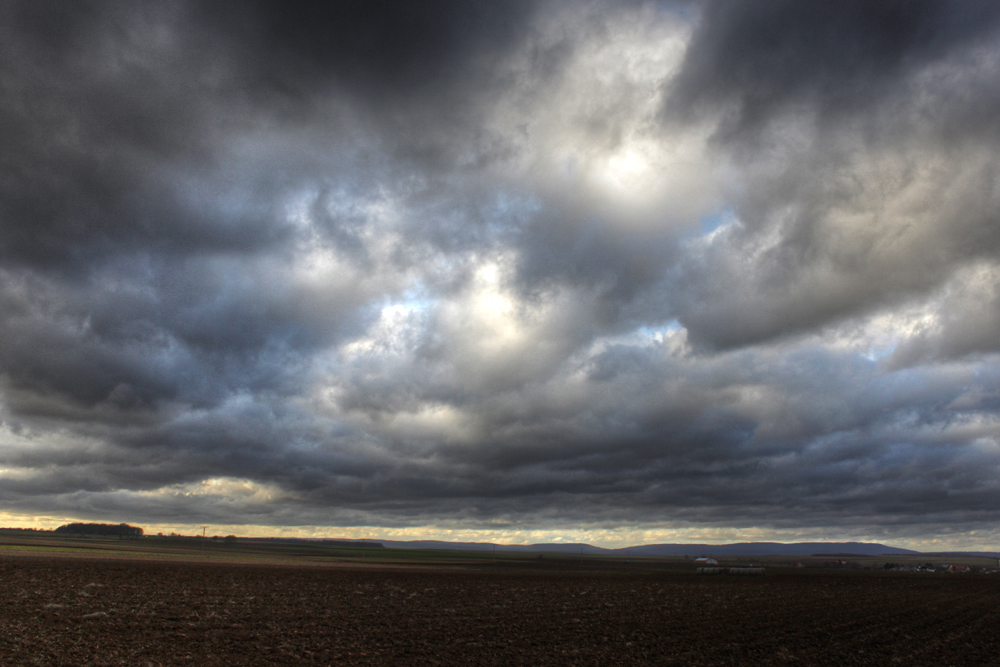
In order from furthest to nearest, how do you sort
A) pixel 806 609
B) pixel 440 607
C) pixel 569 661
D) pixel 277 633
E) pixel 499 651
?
pixel 806 609, pixel 440 607, pixel 277 633, pixel 499 651, pixel 569 661

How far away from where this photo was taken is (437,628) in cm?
3528

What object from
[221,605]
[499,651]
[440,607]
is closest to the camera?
[499,651]

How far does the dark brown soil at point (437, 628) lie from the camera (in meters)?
26.6

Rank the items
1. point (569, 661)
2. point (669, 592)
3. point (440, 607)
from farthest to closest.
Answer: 1. point (669, 592)
2. point (440, 607)
3. point (569, 661)

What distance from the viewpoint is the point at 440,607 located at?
46188mm

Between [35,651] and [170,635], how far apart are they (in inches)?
243

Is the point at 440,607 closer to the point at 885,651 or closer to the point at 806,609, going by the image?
the point at 885,651

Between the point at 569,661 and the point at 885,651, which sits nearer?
the point at 569,661

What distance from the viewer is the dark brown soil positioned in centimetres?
2658

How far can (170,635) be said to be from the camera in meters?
29.0

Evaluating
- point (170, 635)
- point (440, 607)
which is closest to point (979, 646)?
point (440, 607)

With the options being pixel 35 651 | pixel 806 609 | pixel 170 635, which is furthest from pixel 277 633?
pixel 806 609

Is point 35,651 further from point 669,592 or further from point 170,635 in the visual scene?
point 669,592

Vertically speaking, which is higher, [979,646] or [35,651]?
[35,651]
